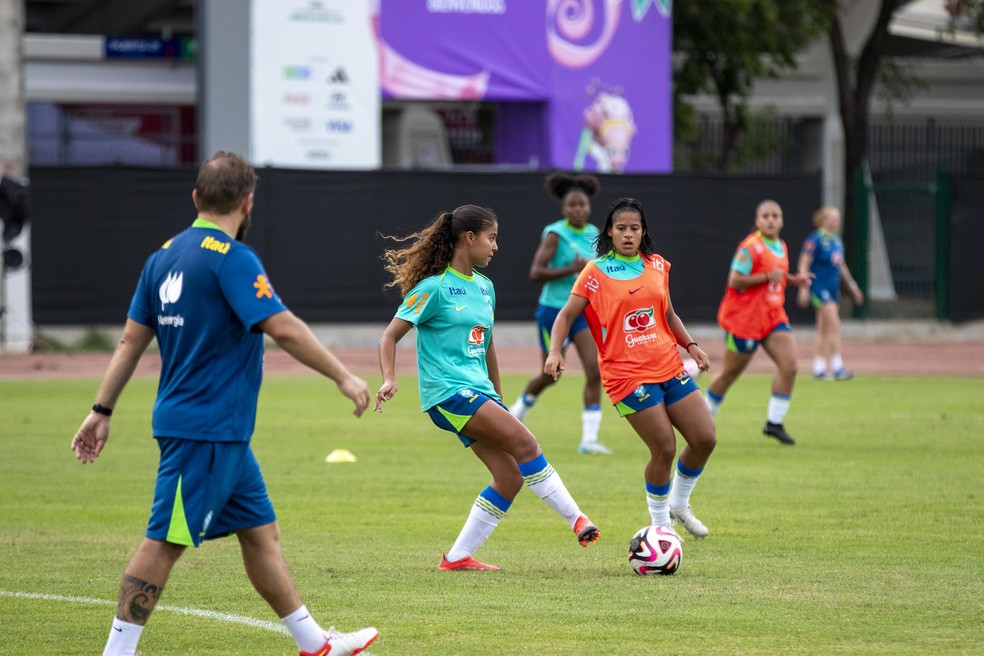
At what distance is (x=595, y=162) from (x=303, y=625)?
76.8ft

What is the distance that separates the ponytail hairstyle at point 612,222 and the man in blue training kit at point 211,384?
3480 mm

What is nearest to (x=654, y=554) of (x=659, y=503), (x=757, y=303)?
(x=659, y=503)

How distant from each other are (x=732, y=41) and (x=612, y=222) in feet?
80.0

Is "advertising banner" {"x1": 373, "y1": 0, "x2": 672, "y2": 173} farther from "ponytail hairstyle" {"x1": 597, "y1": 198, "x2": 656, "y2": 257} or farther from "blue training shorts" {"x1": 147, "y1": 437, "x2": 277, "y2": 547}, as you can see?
"blue training shorts" {"x1": 147, "y1": 437, "x2": 277, "y2": 547}

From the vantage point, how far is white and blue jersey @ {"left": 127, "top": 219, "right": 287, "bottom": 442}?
567cm

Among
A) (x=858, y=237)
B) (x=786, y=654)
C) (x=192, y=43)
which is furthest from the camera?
(x=192, y=43)

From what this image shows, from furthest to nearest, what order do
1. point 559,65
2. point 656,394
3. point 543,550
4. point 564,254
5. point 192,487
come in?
point 559,65
point 564,254
point 543,550
point 656,394
point 192,487

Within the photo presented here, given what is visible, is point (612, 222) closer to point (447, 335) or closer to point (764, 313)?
point (447, 335)

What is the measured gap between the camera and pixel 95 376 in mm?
21703

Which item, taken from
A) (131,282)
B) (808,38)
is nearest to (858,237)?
(808,38)

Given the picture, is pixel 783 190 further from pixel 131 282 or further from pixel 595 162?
pixel 131 282

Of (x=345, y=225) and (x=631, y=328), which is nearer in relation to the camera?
(x=631, y=328)

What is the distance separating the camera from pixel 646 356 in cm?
868

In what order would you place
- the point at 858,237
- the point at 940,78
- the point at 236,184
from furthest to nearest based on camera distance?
the point at 940,78
the point at 858,237
the point at 236,184
